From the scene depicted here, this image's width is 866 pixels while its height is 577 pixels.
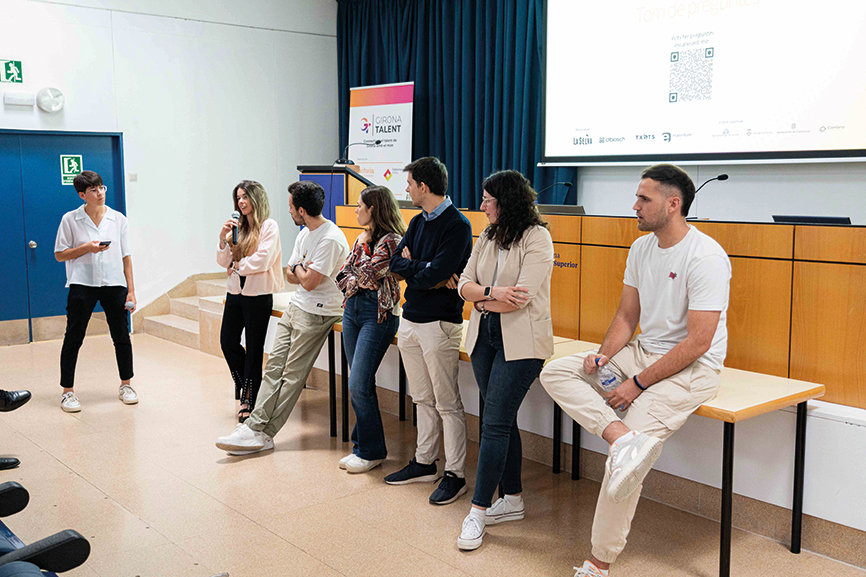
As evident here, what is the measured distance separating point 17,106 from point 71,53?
2.52 feet

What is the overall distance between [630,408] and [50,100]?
6.91 metres

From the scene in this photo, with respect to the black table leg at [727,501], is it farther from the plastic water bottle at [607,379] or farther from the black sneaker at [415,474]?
the black sneaker at [415,474]

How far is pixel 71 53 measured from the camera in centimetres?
768

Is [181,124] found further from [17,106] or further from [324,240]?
[324,240]

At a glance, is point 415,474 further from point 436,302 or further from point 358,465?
point 436,302

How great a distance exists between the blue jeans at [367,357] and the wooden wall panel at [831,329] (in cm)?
191

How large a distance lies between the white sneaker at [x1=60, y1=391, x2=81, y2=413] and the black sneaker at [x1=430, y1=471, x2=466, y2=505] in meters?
2.83

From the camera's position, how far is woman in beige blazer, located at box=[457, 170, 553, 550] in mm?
3090

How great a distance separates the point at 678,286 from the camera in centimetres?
287

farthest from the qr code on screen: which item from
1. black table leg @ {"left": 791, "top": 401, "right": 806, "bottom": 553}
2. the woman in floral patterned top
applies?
black table leg @ {"left": 791, "top": 401, "right": 806, "bottom": 553}

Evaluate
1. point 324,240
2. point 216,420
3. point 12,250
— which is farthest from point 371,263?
point 12,250

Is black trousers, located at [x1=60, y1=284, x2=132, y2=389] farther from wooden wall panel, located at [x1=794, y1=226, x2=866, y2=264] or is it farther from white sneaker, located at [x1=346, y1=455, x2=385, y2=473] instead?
wooden wall panel, located at [x1=794, y1=226, x2=866, y2=264]

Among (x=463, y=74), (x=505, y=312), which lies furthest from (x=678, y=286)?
(x=463, y=74)

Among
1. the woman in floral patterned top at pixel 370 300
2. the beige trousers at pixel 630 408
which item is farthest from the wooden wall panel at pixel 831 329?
the woman in floral patterned top at pixel 370 300
